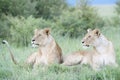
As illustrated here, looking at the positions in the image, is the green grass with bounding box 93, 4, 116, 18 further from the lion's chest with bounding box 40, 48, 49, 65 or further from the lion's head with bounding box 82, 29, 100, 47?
the lion's head with bounding box 82, 29, 100, 47

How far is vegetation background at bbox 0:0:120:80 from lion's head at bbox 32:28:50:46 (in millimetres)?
420

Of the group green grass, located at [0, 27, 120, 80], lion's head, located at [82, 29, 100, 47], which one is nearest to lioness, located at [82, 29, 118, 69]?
lion's head, located at [82, 29, 100, 47]

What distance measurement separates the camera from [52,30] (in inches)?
544

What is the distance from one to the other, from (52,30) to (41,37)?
7579 mm

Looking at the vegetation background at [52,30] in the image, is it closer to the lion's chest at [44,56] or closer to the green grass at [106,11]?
the lion's chest at [44,56]

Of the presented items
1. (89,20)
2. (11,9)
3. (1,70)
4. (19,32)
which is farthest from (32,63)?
(11,9)

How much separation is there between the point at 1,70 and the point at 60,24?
1090 centimetres

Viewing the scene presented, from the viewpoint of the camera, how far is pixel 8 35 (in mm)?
17109

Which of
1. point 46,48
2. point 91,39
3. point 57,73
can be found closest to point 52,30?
point 46,48

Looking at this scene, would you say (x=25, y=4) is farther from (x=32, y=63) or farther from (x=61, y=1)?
(x=32, y=63)

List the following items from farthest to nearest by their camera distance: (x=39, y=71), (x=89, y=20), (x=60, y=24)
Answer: (x=89, y=20)
(x=60, y=24)
(x=39, y=71)

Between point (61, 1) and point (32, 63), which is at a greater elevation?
point (61, 1)

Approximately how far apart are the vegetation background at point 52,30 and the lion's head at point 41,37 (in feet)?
1.38

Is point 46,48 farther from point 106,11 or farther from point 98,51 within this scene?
point 106,11
